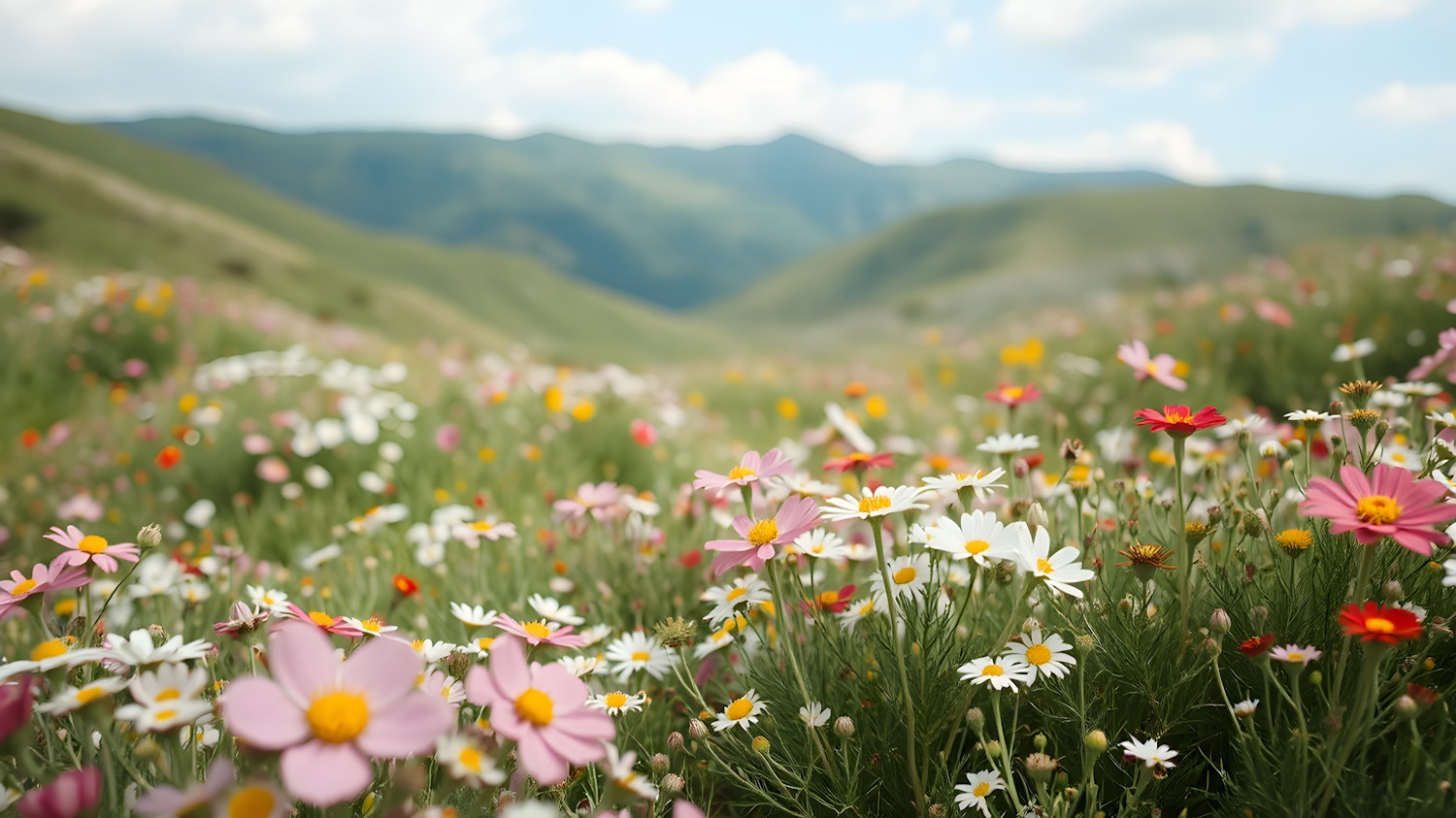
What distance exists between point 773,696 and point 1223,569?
36.6 inches

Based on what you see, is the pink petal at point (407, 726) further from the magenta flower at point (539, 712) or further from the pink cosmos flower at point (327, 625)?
the pink cosmos flower at point (327, 625)

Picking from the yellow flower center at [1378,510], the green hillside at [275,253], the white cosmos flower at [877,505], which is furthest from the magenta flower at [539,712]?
the green hillside at [275,253]

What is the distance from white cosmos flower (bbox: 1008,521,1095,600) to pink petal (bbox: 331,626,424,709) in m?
0.93

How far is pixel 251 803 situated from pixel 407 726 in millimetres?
159

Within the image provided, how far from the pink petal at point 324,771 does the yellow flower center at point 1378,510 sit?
1.39 meters

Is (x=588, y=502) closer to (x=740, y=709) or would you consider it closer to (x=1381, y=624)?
(x=740, y=709)

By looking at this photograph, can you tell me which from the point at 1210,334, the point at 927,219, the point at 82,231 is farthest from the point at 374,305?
the point at 927,219

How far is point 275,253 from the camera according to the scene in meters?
44.3

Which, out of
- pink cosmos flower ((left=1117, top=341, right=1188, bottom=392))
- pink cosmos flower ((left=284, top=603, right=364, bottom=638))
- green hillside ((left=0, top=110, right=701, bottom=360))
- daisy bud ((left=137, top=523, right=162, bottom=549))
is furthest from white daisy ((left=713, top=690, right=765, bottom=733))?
green hillside ((left=0, top=110, right=701, bottom=360))

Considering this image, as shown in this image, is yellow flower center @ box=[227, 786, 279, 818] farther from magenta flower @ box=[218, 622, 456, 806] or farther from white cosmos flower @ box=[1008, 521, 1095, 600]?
white cosmos flower @ box=[1008, 521, 1095, 600]

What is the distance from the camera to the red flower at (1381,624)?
105 centimetres

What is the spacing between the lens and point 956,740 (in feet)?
5.66

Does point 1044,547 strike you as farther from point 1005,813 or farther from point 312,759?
point 312,759

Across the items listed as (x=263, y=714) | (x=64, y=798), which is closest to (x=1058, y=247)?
(x=263, y=714)
